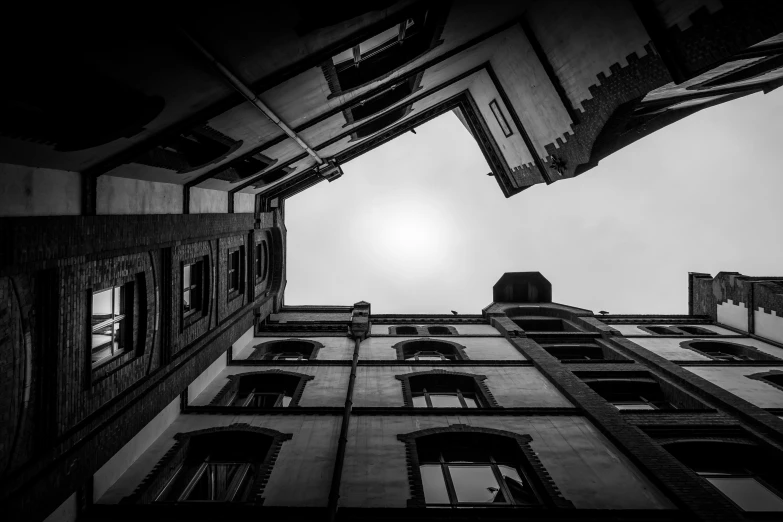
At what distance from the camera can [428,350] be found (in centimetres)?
1490

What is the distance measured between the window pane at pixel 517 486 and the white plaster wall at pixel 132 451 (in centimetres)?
691

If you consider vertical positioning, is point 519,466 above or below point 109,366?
below

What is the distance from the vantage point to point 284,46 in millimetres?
5906

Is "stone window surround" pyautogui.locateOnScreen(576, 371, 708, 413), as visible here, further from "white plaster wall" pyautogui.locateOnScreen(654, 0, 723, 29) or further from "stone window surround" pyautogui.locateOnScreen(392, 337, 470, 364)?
"white plaster wall" pyautogui.locateOnScreen(654, 0, 723, 29)

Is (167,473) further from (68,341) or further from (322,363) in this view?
(322,363)

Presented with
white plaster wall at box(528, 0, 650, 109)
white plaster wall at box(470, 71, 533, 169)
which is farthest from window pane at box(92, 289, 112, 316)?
white plaster wall at box(470, 71, 533, 169)

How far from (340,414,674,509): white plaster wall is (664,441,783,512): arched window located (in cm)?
163

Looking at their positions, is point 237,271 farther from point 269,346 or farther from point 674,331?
point 674,331

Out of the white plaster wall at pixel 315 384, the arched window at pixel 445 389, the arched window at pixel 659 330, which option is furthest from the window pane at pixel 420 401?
the arched window at pixel 659 330

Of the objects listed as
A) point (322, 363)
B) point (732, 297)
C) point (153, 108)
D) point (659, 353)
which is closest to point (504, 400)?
point (322, 363)

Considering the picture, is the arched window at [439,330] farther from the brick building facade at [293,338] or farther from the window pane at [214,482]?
the window pane at [214,482]

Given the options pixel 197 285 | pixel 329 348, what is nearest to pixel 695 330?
pixel 329 348

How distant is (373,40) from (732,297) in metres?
17.7

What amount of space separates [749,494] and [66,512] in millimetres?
11367
